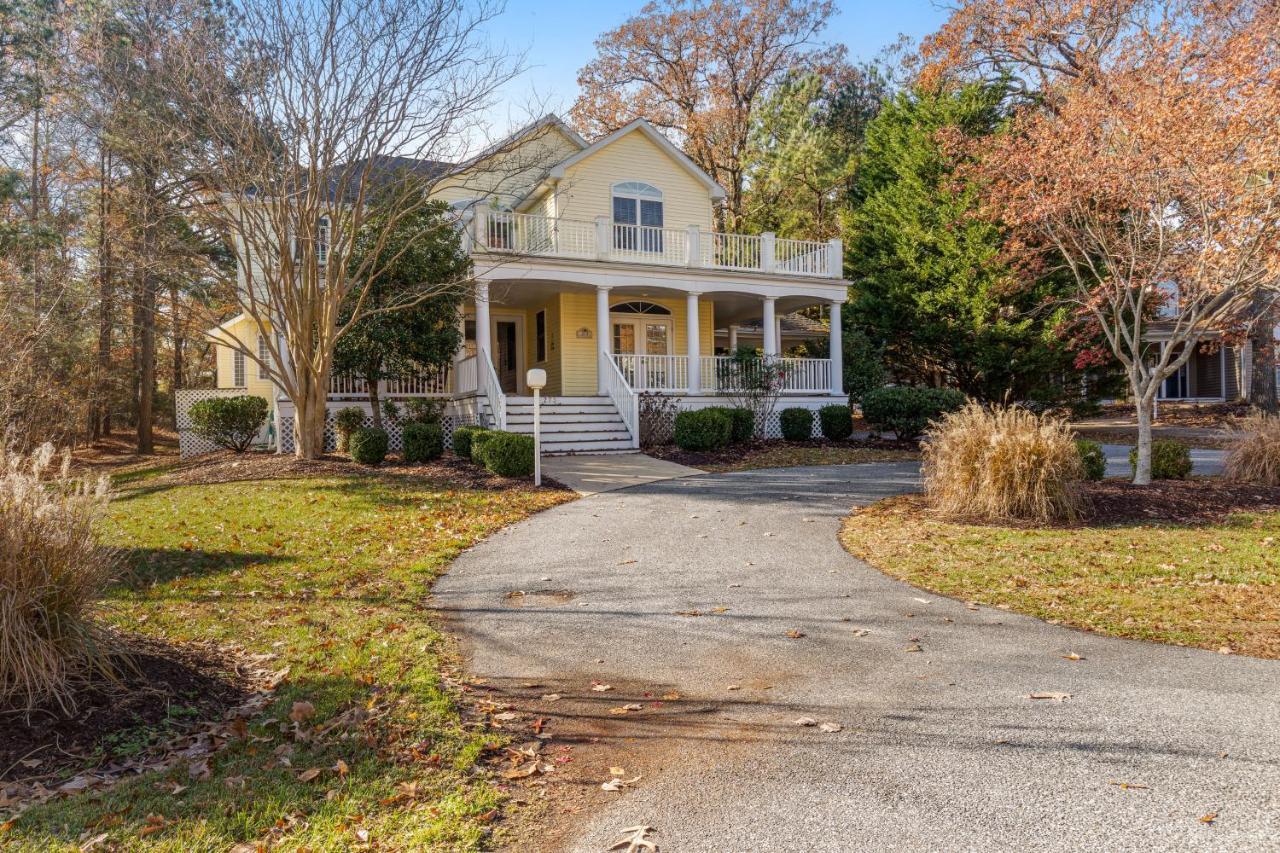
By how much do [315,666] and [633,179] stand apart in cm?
1830

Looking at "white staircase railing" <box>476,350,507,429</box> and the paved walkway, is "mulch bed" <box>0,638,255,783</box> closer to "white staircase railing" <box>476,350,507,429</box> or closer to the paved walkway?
the paved walkway

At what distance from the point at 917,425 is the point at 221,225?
15.0 m

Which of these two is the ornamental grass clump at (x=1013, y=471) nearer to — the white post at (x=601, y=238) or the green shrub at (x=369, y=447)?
the green shrub at (x=369, y=447)

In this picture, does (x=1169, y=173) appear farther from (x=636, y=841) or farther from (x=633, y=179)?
(x=633, y=179)

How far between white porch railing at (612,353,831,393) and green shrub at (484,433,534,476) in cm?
553

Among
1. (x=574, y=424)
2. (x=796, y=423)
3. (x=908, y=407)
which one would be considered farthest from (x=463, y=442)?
(x=908, y=407)

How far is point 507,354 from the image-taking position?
2266 cm

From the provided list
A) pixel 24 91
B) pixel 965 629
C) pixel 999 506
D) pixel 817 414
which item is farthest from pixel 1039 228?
pixel 24 91

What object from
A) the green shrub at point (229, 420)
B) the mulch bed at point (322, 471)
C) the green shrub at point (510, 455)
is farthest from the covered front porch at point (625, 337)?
the green shrub at point (229, 420)

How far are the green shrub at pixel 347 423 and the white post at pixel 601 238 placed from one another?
6.39 m

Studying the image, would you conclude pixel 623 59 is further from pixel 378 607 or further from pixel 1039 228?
pixel 378 607

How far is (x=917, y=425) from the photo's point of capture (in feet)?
61.4

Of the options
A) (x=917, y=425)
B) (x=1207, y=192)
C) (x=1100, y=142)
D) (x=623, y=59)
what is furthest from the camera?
(x=623, y=59)

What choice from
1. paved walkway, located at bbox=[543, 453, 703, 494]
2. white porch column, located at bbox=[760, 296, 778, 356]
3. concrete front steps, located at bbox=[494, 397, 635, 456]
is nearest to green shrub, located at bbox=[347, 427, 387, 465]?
concrete front steps, located at bbox=[494, 397, 635, 456]
